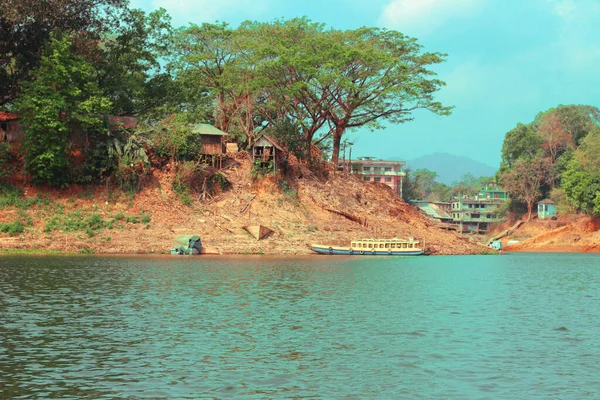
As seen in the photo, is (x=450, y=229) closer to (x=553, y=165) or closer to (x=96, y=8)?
(x=96, y=8)

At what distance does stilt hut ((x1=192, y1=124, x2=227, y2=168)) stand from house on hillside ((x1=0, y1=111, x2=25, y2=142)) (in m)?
14.8

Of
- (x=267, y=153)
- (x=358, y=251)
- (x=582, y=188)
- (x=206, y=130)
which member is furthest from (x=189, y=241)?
(x=582, y=188)

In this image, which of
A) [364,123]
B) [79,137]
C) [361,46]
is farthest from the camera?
[364,123]

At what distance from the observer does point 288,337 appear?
20641mm

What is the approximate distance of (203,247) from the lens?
56.9 metres

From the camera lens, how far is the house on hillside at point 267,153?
219ft

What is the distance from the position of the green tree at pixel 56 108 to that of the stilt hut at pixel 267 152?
1420 cm

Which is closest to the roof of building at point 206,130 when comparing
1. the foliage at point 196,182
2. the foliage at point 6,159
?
the foliage at point 196,182

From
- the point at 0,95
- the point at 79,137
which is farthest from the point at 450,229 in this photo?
the point at 0,95

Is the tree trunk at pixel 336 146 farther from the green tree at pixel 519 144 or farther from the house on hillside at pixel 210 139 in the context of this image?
the green tree at pixel 519 144

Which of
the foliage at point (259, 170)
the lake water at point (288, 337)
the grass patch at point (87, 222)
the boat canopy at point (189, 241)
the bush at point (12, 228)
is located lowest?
the lake water at point (288, 337)

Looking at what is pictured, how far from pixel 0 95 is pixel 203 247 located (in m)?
23.1

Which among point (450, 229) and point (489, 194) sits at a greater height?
point (489, 194)

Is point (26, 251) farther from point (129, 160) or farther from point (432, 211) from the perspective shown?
point (432, 211)
